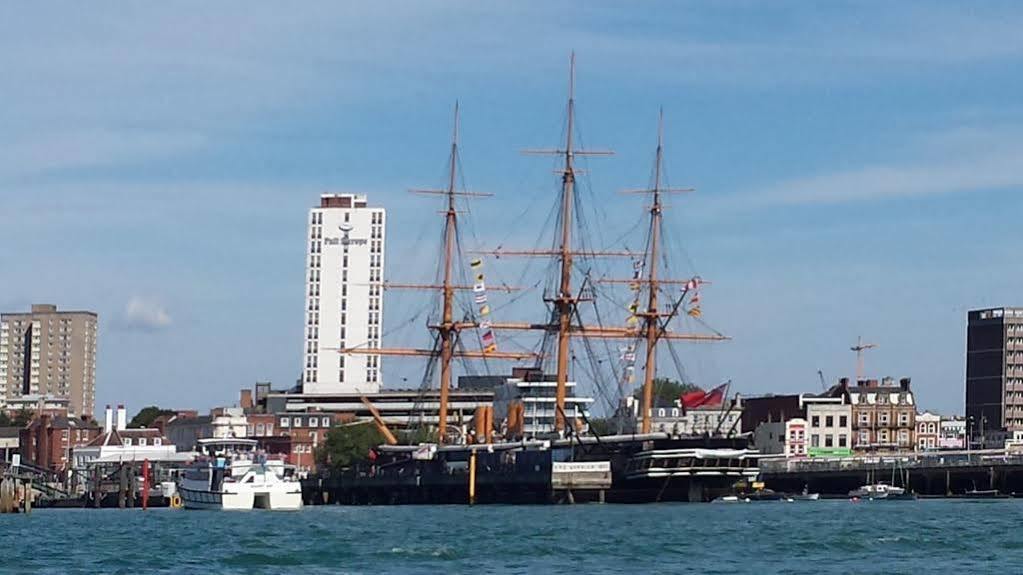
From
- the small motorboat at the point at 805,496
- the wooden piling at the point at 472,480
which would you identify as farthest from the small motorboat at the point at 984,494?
the wooden piling at the point at 472,480

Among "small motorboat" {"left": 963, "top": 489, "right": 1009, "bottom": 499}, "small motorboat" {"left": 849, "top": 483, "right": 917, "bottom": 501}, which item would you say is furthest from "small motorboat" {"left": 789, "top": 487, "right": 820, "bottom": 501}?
"small motorboat" {"left": 963, "top": 489, "right": 1009, "bottom": 499}

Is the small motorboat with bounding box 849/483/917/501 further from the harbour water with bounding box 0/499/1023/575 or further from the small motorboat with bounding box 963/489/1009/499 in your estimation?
the harbour water with bounding box 0/499/1023/575

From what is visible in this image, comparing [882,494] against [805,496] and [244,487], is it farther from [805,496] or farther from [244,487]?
[244,487]

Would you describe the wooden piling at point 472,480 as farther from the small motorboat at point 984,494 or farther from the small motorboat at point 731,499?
the small motorboat at point 984,494

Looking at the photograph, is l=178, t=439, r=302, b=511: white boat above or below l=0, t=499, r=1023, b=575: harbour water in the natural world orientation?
above

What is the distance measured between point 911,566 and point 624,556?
11.6 m

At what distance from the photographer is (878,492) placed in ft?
568

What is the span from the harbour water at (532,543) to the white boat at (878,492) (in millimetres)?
43632

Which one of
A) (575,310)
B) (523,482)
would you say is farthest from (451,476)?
(575,310)

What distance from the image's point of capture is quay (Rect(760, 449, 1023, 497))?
179m

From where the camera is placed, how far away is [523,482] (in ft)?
513

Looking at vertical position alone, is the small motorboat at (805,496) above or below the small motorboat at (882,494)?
below

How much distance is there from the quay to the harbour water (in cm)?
5288

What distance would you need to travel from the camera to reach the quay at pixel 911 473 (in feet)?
588
